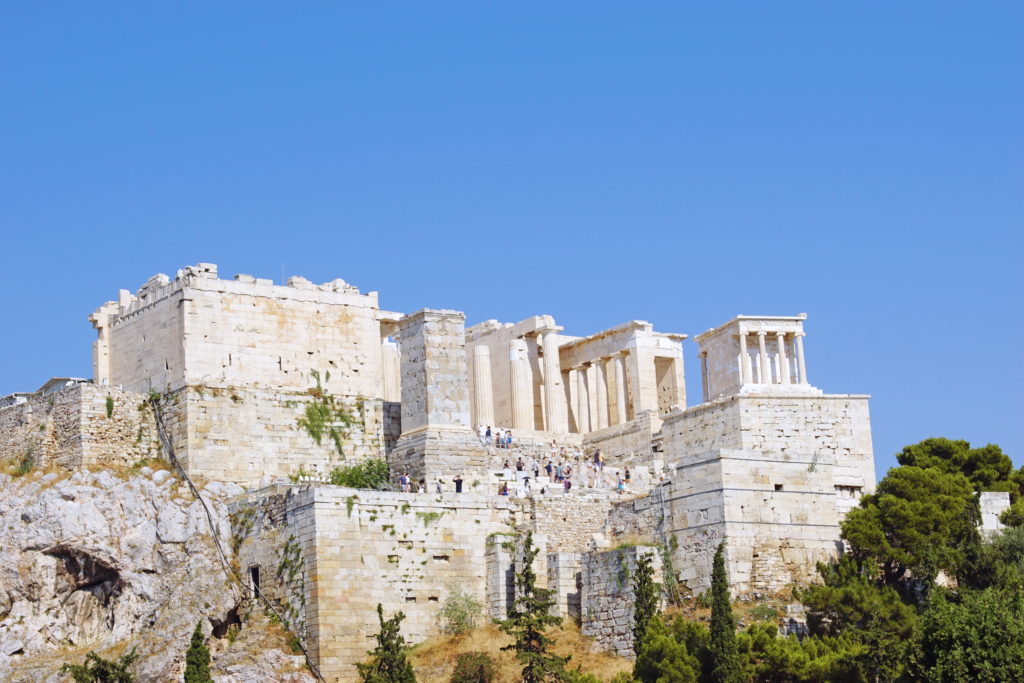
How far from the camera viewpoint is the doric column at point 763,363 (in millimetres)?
64500

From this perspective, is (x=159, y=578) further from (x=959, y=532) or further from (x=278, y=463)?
(x=959, y=532)

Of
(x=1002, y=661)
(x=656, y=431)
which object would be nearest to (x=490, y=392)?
(x=656, y=431)

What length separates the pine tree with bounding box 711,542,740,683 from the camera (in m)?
43.5

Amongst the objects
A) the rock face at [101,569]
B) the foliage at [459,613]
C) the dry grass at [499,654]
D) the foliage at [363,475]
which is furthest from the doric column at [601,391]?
the dry grass at [499,654]

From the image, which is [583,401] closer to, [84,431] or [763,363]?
[763,363]

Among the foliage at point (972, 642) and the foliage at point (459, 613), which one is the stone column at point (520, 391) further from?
the foliage at point (972, 642)

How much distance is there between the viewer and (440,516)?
50531mm

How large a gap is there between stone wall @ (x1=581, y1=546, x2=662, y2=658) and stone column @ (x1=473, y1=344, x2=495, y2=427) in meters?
19.4

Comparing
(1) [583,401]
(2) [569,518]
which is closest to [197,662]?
(2) [569,518]

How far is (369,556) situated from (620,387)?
21.6 m

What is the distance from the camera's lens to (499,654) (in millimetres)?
47469

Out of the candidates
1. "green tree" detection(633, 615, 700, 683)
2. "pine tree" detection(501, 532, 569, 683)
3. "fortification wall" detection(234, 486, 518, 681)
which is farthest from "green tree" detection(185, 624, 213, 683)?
"green tree" detection(633, 615, 700, 683)

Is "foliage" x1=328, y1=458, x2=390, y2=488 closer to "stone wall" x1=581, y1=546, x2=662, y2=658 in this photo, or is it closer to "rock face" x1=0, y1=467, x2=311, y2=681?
"rock face" x1=0, y1=467, x2=311, y2=681

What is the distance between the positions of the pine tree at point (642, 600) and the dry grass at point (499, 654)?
820 millimetres
